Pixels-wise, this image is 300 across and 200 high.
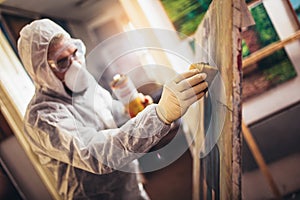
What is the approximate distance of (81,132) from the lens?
0.94m

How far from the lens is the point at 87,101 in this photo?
1.14 m

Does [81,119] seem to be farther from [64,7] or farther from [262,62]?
[262,62]

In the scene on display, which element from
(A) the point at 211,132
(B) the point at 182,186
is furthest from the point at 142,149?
(B) the point at 182,186

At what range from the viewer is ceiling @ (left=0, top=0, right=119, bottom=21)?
4.28 ft

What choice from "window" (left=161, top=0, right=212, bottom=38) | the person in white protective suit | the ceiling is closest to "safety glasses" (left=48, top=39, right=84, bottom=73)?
the person in white protective suit

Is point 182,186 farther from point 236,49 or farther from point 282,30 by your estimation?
point 236,49

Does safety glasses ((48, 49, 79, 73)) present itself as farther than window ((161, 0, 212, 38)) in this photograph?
No

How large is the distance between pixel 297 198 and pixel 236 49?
1233mm

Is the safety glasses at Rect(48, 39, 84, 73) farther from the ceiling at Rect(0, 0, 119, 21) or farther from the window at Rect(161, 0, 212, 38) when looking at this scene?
the window at Rect(161, 0, 212, 38)

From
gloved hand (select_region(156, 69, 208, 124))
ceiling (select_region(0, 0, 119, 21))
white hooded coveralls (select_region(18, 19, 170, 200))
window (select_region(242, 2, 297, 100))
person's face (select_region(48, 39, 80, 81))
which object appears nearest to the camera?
gloved hand (select_region(156, 69, 208, 124))

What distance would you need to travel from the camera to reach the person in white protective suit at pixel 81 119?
78 cm

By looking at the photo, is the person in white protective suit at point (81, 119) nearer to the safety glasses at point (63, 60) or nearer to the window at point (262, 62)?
the safety glasses at point (63, 60)

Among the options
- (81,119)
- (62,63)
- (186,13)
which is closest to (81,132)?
(81,119)

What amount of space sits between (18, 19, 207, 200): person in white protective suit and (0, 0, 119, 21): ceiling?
30 centimetres
